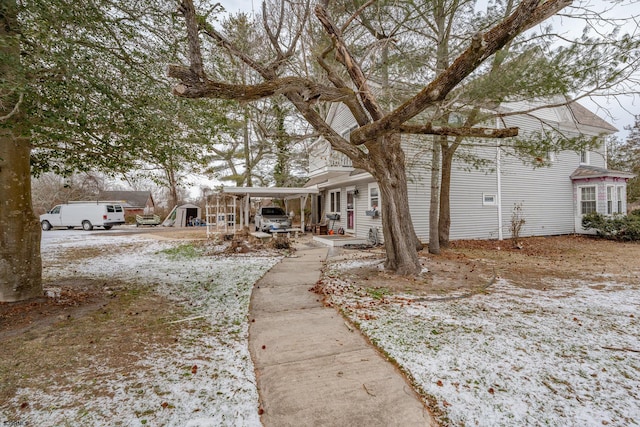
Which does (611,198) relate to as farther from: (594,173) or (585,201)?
(594,173)

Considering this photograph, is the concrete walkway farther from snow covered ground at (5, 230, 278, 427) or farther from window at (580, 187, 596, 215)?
window at (580, 187, 596, 215)

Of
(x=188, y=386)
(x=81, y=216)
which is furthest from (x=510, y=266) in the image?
(x=81, y=216)

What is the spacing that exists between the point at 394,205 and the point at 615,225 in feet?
40.9

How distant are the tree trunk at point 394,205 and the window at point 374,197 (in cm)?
457

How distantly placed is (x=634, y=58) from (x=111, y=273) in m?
11.9

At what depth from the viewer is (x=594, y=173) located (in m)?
13.4

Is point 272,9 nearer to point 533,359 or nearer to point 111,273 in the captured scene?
point 111,273

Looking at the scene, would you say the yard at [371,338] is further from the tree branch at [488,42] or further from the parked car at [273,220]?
the parked car at [273,220]

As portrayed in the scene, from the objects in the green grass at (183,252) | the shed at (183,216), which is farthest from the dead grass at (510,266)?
the shed at (183,216)

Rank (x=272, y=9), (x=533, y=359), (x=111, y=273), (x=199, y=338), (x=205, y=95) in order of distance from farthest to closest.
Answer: (x=272, y=9) < (x=111, y=273) < (x=205, y=95) < (x=199, y=338) < (x=533, y=359)

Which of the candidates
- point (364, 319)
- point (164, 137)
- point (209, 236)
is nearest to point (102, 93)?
point (164, 137)

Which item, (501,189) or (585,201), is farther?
(585,201)

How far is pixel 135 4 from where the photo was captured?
490cm

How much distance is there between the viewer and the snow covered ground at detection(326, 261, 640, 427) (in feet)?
A: 7.81
